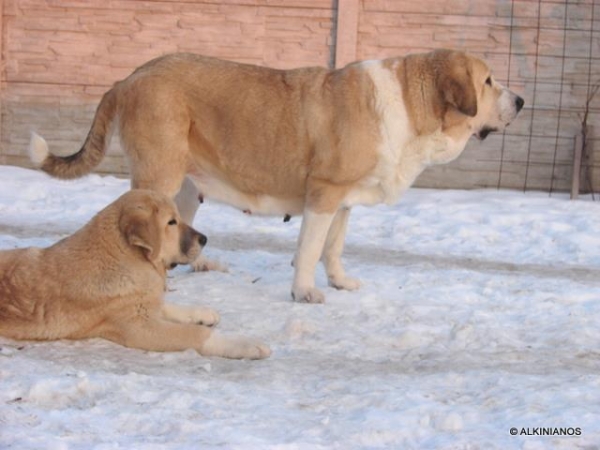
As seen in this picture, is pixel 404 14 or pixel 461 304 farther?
pixel 404 14

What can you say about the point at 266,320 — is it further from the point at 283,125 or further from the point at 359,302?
A: the point at 283,125

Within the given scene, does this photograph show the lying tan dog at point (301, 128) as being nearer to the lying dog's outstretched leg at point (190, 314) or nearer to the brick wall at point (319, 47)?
the lying dog's outstretched leg at point (190, 314)

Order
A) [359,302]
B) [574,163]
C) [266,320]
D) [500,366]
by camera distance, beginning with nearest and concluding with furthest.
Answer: [500,366] < [266,320] < [359,302] < [574,163]

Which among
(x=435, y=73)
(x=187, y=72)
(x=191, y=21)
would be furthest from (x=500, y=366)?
(x=191, y=21)

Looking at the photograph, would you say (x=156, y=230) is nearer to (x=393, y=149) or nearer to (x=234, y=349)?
(x=234, y=349)

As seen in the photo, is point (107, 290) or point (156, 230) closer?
point (107, 290)

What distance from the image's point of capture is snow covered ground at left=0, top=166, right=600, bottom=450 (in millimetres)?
4094

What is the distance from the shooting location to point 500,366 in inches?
211

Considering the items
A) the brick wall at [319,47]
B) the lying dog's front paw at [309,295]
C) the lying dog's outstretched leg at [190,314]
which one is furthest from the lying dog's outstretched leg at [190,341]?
the brick wall at [319,47]

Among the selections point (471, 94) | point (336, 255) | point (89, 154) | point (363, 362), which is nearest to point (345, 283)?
point (336, 255)

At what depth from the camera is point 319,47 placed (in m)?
12.2

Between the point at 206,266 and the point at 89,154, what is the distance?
4.03 feet

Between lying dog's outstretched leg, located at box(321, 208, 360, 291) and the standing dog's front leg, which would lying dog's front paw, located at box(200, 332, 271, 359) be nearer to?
the standing dog's front leg

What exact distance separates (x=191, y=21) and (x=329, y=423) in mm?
8828
